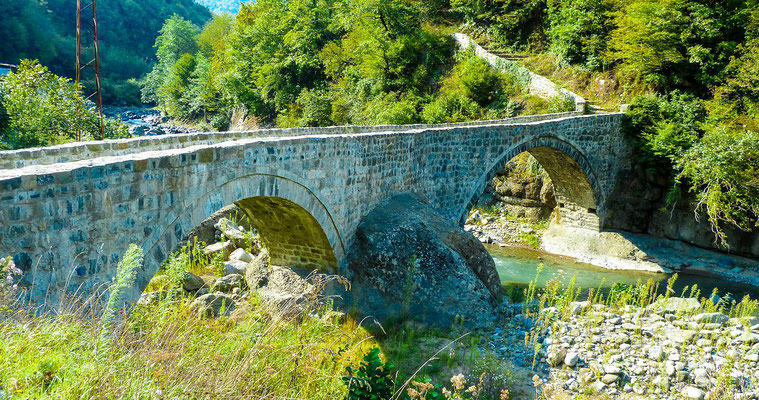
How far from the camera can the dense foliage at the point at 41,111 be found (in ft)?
38.6

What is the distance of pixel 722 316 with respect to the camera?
29.6ft

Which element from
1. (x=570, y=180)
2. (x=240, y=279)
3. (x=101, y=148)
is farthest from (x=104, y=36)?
(x=101, y=148)

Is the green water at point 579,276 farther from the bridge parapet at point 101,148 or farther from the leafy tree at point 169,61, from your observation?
the leafy tree at point 169,61

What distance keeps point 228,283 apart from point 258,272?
2.01ft

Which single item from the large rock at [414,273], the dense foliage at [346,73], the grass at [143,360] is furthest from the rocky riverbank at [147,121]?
the grass at [143,360]

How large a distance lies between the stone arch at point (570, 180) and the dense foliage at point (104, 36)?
1889 inches

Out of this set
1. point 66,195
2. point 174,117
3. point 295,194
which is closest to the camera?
point 66,195

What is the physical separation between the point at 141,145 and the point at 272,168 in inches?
80.3

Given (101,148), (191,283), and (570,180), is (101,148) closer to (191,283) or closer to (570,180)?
(191,283)

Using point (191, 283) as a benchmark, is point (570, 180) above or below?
above

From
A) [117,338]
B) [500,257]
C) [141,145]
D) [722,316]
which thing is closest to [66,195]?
[117,338]

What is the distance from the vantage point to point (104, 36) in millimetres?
70188

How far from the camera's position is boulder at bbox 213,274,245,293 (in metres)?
9.94

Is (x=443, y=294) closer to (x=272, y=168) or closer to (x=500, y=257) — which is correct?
(x=272, y=168)
